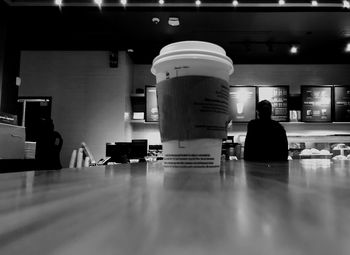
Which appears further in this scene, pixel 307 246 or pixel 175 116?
pixel 175 116

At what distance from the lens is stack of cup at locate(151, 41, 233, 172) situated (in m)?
0.61

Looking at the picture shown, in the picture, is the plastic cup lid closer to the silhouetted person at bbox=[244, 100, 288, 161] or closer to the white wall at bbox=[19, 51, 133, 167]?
the silhouetted person at bbox=[244, 100, 288, 161]

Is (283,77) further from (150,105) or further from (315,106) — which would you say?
(150,105)

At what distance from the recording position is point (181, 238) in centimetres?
14

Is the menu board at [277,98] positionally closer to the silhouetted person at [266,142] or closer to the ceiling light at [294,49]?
the ceiling light at [294,49]

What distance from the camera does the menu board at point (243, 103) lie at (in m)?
6.04

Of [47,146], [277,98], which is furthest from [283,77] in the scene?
[47,146]

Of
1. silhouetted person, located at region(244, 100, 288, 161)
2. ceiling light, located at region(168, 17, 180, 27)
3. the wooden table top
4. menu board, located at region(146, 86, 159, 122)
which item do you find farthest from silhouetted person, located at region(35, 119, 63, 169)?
the wooden table top

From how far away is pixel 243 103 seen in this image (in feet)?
19.9

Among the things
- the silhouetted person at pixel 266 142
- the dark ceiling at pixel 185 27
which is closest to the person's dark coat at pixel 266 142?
the silhouetted person at pixel 266 142

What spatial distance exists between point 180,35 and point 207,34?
0.44 meters

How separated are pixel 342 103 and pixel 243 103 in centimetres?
189

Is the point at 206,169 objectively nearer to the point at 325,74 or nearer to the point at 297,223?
the point at 297,223

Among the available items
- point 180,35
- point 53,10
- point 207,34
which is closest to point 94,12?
point 53,10
